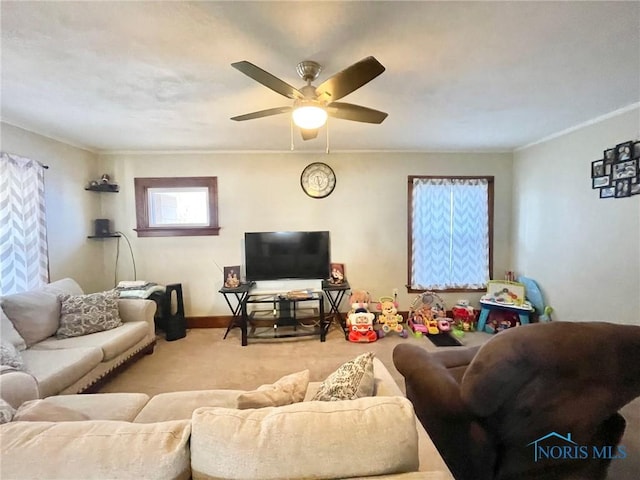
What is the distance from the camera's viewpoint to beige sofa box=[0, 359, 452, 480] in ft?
2.55

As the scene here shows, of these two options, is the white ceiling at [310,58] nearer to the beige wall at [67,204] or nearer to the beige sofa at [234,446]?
the beige wall at [67,204]

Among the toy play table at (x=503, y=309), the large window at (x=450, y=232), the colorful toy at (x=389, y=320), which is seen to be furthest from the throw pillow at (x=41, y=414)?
the toy play table at (x=503, y=309)

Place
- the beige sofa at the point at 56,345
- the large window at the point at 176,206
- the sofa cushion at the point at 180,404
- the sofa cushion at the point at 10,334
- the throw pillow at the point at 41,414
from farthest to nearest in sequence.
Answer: the large window at the point at 176,206 → the sofa cushion at the point at 10,334 → the beige sofa at the point at 56,345 → the sofa cushion at the point at 180,404 → the throw pillow at the point at 41,414

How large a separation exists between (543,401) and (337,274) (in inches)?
116

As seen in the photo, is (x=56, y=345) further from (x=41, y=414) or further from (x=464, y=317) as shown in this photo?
(x=464, y=317)

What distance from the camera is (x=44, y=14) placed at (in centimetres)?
139

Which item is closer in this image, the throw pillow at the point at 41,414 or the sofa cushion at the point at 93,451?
the sofa cushion at the point at 93,451

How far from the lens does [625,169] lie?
265cm

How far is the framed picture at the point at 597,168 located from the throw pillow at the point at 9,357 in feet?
16.5

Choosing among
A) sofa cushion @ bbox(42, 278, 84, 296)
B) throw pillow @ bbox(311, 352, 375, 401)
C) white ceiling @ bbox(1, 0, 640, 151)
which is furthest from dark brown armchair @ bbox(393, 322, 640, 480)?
sofa cushion @ bbox(42, 278, 84, 296)

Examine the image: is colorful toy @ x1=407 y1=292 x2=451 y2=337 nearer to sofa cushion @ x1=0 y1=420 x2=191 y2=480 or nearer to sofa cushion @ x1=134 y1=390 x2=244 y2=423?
sofa cushion @ x1=134 y1=390 x2=244 y2=423

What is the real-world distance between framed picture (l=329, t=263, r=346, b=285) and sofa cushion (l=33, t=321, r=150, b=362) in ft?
7.63

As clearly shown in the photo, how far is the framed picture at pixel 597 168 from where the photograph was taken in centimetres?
288

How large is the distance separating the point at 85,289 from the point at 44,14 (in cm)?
339
